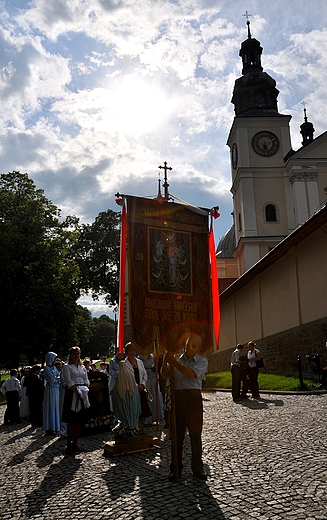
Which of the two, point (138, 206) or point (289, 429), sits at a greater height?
point (138, 206)

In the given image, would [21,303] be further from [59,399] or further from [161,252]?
[161,252]

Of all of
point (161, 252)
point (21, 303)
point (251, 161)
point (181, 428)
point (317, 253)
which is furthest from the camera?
point (251, 161)

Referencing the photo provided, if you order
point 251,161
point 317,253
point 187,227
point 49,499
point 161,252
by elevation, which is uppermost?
point 251,161

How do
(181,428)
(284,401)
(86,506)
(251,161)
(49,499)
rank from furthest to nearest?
(251,161), (284,401), (181,428), (49,499), (86,506)

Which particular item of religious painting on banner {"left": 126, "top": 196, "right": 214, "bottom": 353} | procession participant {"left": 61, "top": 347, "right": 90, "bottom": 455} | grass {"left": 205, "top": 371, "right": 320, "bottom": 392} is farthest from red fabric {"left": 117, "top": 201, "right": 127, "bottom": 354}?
grass {"left": 205, "top": 371, "right": 320, "bottom": 392}

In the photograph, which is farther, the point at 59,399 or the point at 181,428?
the point at 59,399

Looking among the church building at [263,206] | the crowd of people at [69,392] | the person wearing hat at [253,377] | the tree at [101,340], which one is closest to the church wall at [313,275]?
the church building at [263,206]

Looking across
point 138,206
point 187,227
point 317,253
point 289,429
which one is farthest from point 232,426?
point 317,253

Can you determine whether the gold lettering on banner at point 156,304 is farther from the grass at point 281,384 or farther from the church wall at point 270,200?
the church wall at point 270,200

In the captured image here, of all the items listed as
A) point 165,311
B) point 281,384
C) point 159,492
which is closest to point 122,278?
point 165,311

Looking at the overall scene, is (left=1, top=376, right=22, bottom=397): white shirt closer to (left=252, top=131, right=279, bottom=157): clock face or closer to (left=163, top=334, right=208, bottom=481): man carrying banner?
(left=163, top=334, right=208, bottom=481): man carrying banner

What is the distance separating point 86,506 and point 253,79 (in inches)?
1793

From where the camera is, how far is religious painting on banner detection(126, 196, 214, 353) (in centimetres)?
817

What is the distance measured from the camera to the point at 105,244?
43.7 meters
